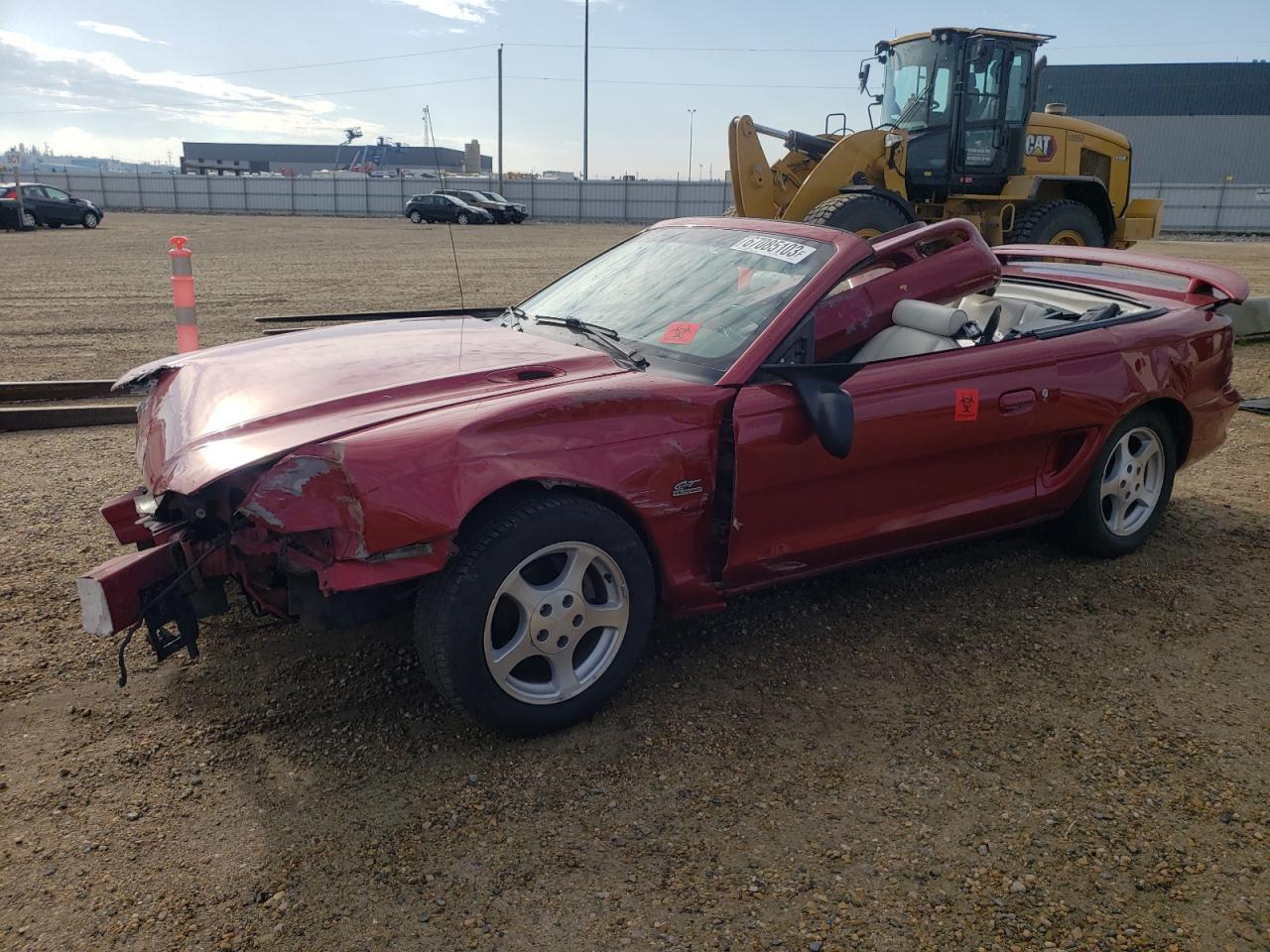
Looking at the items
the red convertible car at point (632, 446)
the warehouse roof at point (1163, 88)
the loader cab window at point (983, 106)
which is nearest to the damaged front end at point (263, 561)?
Answer: the red convertible car at point (632, 446)

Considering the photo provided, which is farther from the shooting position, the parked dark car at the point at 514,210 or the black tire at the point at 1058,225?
the parked dark car at the point at 514,210

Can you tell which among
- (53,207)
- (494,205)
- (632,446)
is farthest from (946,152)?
(494,205)

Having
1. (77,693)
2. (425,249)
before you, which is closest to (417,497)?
(77,693)

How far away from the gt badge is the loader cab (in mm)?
9625

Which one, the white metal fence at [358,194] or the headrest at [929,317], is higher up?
the white metal fence at [358,194]

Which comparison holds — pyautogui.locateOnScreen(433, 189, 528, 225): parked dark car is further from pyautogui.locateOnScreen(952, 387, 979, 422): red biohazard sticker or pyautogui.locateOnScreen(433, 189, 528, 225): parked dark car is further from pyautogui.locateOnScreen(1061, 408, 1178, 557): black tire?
pyautogui.locateOnScreen(952, 387, 979, 422): red biohazard sticker

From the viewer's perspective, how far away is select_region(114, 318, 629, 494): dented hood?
109 inches

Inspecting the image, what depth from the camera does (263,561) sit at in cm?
274

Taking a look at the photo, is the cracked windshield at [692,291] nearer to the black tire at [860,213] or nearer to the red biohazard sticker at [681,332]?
the red biohazard sticker at [681,332]

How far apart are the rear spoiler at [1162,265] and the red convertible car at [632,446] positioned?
6 centimetres

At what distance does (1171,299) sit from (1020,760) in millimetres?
2769

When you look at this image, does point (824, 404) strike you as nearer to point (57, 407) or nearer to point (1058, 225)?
point (57, 407)

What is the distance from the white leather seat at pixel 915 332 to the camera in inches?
142

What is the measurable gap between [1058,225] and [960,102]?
2.03m
